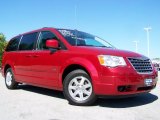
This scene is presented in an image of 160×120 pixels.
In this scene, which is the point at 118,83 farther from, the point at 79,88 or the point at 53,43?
the point at 53,43

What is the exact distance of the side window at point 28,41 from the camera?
758 centimetres

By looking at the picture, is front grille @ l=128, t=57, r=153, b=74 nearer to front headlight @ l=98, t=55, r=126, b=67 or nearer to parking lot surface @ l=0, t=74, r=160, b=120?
front headlight @ l=98, t=55, r=126, b=67

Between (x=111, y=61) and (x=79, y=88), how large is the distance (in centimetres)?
94

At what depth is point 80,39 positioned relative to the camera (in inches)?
268

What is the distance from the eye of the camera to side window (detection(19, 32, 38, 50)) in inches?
298

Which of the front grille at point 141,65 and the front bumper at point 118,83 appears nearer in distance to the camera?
the front bumper at point 118,83

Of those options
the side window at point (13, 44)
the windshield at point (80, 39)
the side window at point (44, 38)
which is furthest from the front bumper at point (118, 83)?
the side window at point (13, 44)

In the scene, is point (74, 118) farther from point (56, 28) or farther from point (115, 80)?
point (56, 28)

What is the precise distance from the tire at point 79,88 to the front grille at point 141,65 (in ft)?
3.12

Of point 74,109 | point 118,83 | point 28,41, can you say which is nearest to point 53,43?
point 74,109

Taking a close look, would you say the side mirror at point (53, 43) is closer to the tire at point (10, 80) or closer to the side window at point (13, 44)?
the side window at point (13, 44)

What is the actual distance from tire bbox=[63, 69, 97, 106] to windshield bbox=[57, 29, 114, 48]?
86 cm

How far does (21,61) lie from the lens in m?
7.96

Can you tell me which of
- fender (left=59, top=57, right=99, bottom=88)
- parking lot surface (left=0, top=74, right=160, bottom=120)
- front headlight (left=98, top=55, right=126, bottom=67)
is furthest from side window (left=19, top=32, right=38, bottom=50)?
front headlight (left=98, top=55, right=126, bottom=67)
